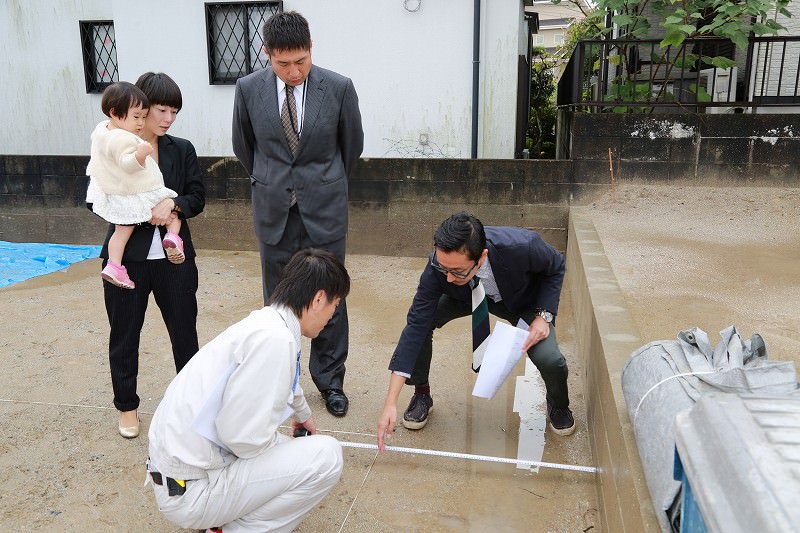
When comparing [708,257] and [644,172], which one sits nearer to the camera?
[708,257]

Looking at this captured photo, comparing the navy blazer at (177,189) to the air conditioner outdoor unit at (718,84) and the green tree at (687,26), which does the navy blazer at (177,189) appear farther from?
the air conditioner outdoor unit at (718,84)

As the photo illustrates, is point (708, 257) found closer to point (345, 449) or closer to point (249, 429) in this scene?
point (345, 449)

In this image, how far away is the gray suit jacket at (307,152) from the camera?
3.07m

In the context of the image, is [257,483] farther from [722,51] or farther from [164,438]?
[722,51]

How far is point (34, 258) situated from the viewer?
20.7ft

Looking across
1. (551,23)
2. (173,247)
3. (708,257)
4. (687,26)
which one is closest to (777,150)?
(687,26)

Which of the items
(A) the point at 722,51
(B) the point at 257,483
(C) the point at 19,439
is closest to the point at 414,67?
(A) the point at 722,51

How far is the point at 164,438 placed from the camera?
1.90m

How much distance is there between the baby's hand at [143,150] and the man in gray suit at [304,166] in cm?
59

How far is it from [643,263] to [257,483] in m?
3.08

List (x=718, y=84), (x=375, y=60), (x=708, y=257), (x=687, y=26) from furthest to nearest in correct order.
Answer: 1. (x=718, y=84)
2. (x=375, y=60)
3. (x=687, y=26)
4. (x=708, y=257)

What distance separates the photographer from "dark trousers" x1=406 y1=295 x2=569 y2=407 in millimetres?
2785

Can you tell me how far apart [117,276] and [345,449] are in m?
1.20

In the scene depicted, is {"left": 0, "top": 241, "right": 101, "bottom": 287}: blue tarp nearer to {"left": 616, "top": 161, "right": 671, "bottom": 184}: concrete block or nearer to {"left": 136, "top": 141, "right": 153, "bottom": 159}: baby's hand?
{"left": 136, "top": 141, "right": 153, "bottom": 159}: baby's hand
